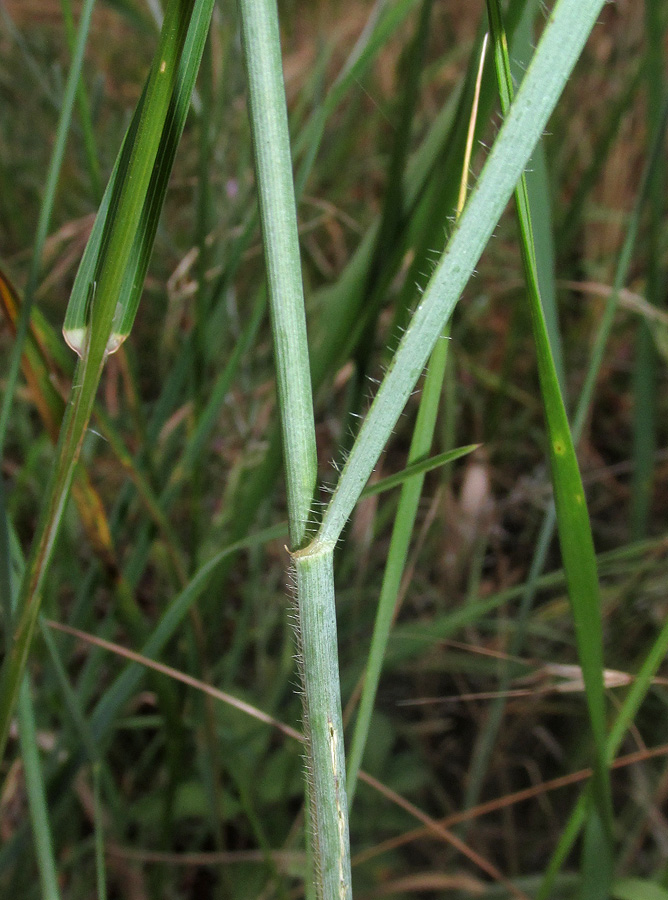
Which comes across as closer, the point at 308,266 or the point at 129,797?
the point at 129,797

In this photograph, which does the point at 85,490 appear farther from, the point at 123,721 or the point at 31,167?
the point at 31,167

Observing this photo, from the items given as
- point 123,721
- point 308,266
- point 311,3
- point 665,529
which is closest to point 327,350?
point 123,721

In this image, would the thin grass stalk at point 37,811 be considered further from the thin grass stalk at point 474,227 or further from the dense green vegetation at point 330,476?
the thin grass stalk at point 474,227

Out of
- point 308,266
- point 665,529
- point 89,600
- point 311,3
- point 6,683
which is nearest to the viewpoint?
point 6,683

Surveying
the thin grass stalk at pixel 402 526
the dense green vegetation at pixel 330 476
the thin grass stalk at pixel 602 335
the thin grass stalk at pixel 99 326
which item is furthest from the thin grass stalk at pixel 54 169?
the thin grass stalk at pixel 602 335

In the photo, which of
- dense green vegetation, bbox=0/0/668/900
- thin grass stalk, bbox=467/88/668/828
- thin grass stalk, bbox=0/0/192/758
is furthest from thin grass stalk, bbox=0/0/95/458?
thin grass stalk, bbox=467/88/668/828

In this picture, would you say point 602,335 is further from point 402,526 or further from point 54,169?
point 54,169

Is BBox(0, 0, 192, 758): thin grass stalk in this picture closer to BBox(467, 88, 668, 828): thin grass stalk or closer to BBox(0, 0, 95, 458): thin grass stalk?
BBox(0, 0, 95, 458): thin grass stalk

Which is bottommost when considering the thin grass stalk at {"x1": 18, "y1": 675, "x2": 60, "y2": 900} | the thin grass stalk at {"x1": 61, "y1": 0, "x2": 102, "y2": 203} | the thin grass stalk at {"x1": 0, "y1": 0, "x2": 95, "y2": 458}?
the thin grass stalk at {"x1": 18, "y1": 675, "x2": 60, "y2": 900}
